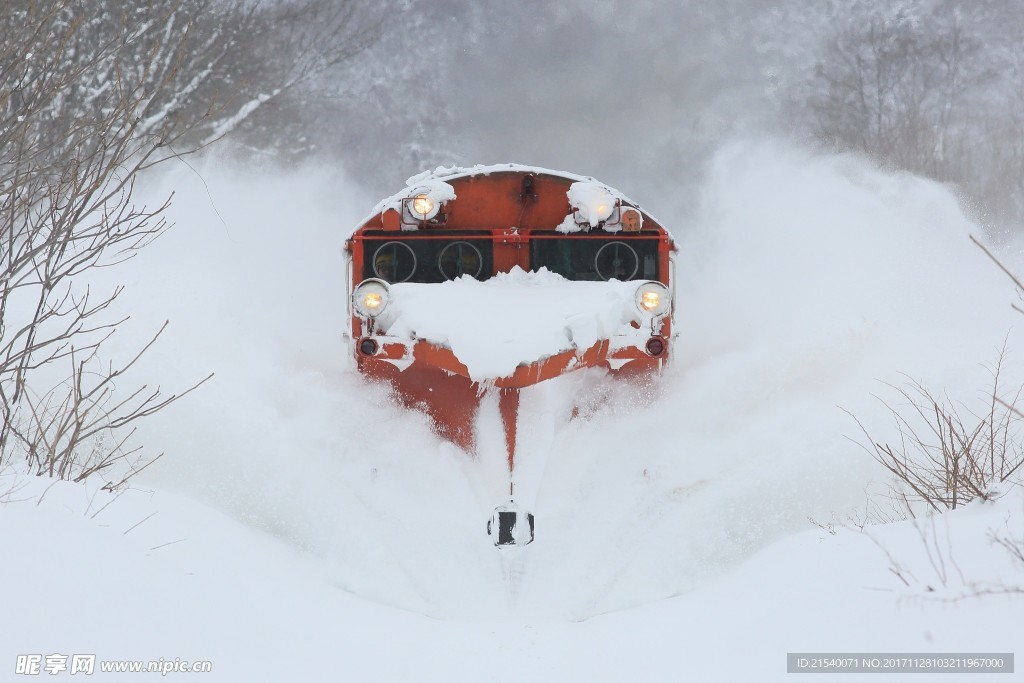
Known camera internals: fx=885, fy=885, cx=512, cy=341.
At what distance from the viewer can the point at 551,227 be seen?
21.1 feet

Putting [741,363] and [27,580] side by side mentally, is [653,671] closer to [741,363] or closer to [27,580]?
[27,580]

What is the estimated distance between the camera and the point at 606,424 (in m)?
6.02

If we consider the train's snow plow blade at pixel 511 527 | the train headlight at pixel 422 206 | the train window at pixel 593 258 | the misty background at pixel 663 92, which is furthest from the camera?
the misty background at pixel 663 92

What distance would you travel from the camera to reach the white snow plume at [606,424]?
4.87 metres

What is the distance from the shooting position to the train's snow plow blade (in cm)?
463

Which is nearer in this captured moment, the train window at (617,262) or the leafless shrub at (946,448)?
the leafless shrub at (946,448)

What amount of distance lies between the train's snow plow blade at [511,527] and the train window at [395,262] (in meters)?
2.21

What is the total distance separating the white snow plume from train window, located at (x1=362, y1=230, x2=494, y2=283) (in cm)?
86

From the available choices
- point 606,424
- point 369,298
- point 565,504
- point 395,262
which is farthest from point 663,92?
point 565,504

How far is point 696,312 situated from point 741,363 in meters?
2.69

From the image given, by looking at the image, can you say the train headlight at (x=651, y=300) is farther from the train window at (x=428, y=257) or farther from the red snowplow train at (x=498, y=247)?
the train window at (x=428, y=257)

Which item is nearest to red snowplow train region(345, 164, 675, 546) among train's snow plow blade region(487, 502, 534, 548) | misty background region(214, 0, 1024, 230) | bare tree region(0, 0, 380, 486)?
train's snow plow blade region(487, 502, 534, 548)

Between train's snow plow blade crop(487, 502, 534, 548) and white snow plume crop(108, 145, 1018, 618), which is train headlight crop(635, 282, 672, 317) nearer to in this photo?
white snow plume crop(108, 145, 1018, 618)

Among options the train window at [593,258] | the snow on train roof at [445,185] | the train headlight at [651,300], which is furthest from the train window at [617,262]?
the train headlight at [651,300]
